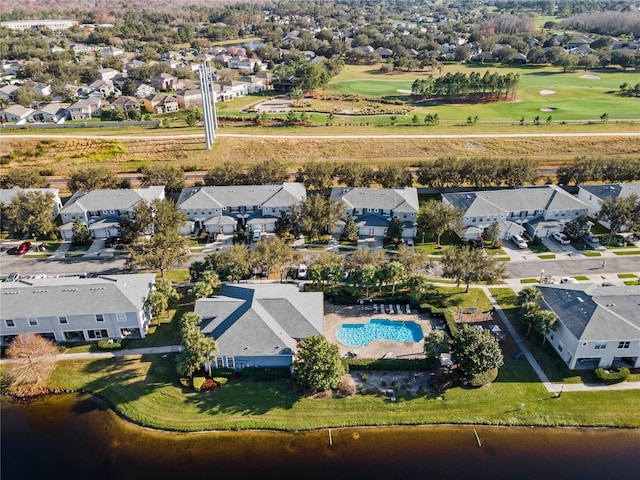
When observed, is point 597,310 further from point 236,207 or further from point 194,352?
point 236,207

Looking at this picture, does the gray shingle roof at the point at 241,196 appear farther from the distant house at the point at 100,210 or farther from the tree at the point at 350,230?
the tree at the point at 350,230

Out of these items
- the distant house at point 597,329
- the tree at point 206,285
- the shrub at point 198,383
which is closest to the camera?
the shrub at point 198,383


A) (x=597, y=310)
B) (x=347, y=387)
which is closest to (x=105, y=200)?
(x=347, y=387)

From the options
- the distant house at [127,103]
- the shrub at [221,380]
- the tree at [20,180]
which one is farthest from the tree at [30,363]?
the distant house at [127,103]

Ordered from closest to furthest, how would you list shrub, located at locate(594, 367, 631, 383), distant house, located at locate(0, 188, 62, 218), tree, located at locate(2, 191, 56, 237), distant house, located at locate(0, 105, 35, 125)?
shrub, located at locate(594, 367, 631, 383) < tree, located at locate(2, 191, 56, 237) < distant house, located at locate(0, 188, 62, 218) < distant house, located at locate(0, 105, 35, 125)

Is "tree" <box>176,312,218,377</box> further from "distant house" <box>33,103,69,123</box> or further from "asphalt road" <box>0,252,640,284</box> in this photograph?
"distant house" <box>33,103,69,123</box>

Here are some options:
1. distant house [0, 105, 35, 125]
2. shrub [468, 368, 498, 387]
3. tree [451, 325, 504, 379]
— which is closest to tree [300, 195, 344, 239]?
tree [451, 325, 504, 379]

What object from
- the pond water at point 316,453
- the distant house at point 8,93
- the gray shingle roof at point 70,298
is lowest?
the pond water at point 316,453
